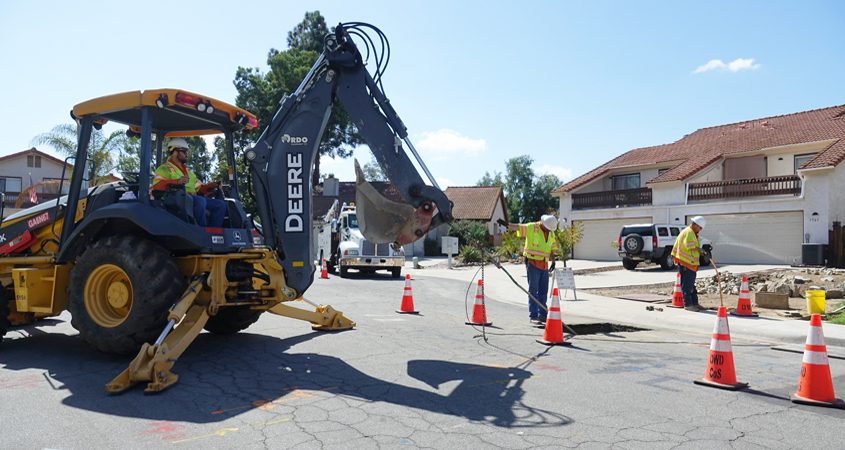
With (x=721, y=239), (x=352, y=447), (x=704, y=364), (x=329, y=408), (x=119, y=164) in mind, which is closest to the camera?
(x=352, y=447)

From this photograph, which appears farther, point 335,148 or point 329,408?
point 335,148

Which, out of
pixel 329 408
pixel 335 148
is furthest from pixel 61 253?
pixel 335 148

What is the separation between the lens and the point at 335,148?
47031 millimetres

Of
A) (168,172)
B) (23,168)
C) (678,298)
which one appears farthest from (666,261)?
(23,168)

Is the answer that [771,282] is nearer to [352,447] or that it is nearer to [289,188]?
[289,188]

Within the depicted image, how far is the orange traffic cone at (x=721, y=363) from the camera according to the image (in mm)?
6094

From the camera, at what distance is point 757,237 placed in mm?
26203

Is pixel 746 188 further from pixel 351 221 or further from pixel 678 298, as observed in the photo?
pixel 351 221

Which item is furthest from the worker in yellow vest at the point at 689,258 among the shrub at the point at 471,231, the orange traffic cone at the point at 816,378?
the shrub at the point at 471,231

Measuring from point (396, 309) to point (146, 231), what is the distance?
249 inches

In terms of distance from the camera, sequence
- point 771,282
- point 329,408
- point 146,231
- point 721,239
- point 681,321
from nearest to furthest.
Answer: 1. point 329,408
2. point 146,231
3. point 681,321
4. point 771,282
5. point 721,239

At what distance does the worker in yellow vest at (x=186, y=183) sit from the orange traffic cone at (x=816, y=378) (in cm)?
618

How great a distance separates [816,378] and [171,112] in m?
7.24

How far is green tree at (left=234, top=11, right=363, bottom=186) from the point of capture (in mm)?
42281
